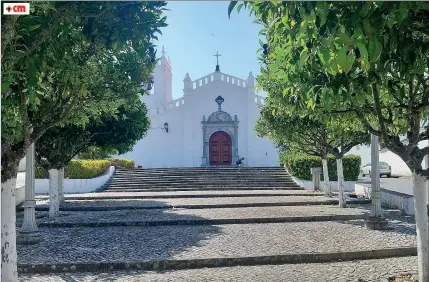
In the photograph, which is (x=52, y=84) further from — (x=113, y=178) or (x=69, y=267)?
(x=113, y=178)

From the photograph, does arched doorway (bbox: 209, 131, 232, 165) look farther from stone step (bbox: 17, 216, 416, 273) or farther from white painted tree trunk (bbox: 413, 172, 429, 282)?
white painted tree trunk (bbox: 413, 172, 429, 282)

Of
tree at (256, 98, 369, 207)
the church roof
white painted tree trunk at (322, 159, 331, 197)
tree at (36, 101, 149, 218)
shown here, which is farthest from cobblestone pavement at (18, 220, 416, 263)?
the church roof

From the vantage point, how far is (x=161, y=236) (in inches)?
356

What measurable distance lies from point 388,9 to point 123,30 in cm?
232

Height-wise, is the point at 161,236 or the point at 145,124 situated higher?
the point at 145,124

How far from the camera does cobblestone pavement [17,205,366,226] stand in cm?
1124

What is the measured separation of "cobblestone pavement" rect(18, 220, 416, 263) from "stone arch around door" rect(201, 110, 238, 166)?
67.8ft

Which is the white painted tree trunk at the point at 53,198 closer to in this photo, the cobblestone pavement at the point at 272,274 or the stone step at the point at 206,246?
the stone step at the point at 206,246

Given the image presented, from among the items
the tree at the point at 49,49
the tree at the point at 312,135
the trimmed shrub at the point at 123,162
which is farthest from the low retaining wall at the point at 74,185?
the tree at the point at 49,49

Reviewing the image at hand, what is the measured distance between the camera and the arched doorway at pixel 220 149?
31250mm

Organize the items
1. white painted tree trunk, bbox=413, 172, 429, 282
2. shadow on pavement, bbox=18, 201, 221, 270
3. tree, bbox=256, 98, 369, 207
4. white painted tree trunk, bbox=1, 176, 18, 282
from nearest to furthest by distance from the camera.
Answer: white painted tree trunk, bbox=1, 176, 18, 282 → white painted tree trunk, bbox=413, 172, 429, 282 → shadow on pavement, bbox=18, 201, 221, 270 → tree, bbox=256, 98, 369, 207

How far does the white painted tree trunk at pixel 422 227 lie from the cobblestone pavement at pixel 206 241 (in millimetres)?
2046

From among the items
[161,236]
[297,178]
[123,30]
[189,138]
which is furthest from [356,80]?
[189,138]

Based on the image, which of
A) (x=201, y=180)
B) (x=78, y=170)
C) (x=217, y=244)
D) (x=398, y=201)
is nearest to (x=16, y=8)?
(x=217, y=244)
